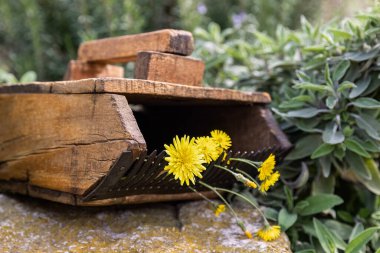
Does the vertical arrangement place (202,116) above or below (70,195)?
above

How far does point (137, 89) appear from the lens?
1101 millimetres

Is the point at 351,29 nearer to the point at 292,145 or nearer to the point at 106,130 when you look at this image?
the point at 292,145

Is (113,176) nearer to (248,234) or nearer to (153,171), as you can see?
(153,171)

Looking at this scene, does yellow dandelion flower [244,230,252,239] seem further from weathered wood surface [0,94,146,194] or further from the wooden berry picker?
weathered wood surface [0,94,146,194]

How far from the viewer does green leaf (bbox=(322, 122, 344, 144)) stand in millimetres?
1358

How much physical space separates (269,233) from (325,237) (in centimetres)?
20

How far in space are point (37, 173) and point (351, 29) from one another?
1077 mm

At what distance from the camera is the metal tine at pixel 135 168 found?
1035 mm

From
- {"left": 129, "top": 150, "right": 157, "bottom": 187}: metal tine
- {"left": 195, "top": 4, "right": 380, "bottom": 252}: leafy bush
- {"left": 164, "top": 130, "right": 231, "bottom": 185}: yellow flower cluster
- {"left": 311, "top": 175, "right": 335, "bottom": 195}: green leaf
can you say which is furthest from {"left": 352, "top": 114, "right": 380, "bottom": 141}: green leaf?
{"left": 129, "top": 150, "right": 157, "bottom": 187}: metal tine

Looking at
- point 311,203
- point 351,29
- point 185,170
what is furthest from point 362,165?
point 185,170

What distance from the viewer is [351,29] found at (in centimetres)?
150

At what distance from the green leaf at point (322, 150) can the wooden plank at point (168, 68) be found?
414mm

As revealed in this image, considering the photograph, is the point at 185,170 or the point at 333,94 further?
the point at 333,94

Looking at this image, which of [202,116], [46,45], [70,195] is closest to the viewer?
[70,195]
